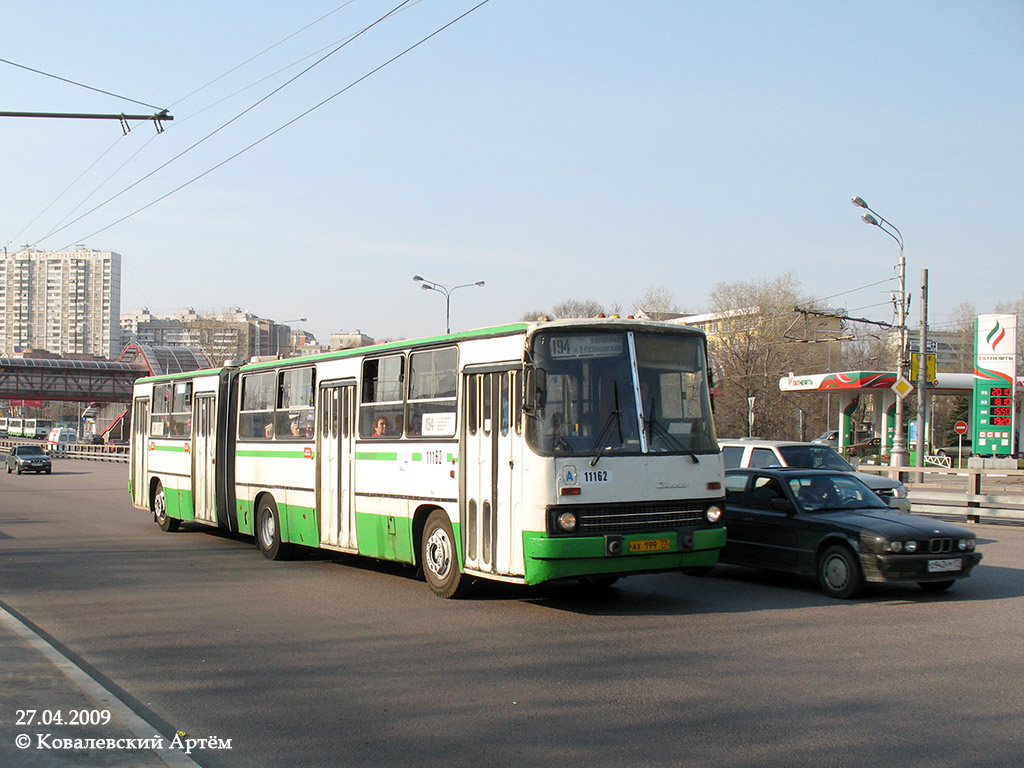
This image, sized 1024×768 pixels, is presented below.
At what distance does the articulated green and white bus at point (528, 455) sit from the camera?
31.1 feet

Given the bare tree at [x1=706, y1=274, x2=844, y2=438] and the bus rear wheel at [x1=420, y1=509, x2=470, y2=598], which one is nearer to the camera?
the bus rear wheel at [x1=420, y1=509, x2=470, y2=598]

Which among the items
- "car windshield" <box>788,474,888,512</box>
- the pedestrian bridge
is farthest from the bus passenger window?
the pedestrian bridge

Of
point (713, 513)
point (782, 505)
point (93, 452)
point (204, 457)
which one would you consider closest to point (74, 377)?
point (93, 452)

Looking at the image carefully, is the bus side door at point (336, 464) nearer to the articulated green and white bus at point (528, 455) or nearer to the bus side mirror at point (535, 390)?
the articulated green and white bus at point (528, 455)

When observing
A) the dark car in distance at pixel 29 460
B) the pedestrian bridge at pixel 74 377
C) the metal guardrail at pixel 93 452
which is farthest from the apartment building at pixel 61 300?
the dark car in distance at pixel 29 460

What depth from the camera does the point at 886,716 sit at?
6258 millimetres

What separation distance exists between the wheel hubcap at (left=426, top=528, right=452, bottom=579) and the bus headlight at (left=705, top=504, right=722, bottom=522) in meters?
2.76

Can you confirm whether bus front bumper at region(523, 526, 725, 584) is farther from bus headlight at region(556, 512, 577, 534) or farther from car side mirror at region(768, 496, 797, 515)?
car side mirror at region(768, 496, 797, 515)

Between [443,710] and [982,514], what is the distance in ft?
53.2

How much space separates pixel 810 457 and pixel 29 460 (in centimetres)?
4263

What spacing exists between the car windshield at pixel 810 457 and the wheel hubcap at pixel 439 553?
681 cm

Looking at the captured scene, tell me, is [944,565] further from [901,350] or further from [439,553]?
[901,350]

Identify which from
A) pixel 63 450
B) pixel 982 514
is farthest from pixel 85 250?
pixel 982 514

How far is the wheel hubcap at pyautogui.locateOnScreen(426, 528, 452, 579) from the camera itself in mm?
10797
